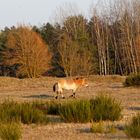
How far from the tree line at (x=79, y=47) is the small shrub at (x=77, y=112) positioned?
48.2m

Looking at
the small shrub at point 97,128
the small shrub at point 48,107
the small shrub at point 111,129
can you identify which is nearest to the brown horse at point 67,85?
the small shrub at point 48,107

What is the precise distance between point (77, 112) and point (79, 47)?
5414 centimetres

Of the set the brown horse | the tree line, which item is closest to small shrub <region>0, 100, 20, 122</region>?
the brown horse

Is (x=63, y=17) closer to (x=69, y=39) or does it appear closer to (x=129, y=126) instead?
(x=69, y=39)

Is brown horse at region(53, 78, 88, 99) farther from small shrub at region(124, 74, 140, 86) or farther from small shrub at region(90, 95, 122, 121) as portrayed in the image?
small shrub at region(90, 95, 122, 121)

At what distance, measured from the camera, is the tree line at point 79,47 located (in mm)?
65812

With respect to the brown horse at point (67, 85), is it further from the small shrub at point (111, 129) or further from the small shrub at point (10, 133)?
the small shrub at point (10, 133)

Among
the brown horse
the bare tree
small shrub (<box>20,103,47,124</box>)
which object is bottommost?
small shrub (<box>20,103,47,124</box>)

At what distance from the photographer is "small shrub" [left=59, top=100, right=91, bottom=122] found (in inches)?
602

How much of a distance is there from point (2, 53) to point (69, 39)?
9.41 meters

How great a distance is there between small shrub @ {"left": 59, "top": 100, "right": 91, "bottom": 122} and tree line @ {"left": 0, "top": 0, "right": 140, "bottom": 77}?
48238mm

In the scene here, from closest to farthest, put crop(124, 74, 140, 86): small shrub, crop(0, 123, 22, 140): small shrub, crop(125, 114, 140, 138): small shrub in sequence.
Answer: crop(0, 123, 22, 140): small shrub
crop(125, 114, 140, 138): small shrub
crop(124, 74, 140, 86): small shrub

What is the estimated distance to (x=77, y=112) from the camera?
50.4 ft

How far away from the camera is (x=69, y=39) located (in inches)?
2766
